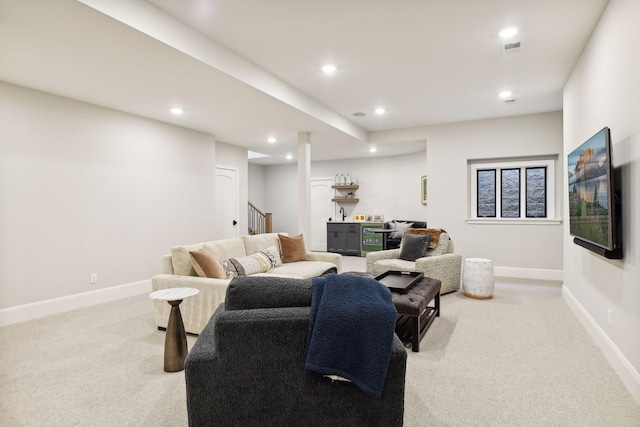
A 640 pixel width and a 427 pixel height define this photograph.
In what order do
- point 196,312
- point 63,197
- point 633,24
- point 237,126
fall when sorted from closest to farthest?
point 633,24
point 196,312
point 63,197
point 237,126

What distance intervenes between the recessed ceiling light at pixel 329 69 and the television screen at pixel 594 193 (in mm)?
2512

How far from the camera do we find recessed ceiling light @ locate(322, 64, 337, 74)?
396cm

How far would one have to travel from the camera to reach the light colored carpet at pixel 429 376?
2.09 m

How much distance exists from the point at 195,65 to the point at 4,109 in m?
2.21

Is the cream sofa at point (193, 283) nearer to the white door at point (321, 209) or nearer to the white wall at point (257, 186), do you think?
the white door at point (321, 209)

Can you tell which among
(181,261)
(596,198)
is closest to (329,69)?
(181,261)

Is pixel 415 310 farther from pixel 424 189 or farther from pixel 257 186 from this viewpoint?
pixel 257 186

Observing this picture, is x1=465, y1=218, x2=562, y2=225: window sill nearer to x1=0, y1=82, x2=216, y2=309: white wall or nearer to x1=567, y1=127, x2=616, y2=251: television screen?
x1=567, y1=127, x2=616, y2=251: television screen

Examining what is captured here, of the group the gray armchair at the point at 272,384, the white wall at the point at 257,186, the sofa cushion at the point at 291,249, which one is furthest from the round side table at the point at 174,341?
the white wall at the point at 257,186

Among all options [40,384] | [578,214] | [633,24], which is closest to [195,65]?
[40,384]

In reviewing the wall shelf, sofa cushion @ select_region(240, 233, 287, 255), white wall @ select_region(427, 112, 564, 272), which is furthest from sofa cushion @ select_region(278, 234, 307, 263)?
the wall shelf

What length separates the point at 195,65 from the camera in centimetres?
331

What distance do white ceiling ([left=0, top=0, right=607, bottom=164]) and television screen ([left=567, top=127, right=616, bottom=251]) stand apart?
113 centimetres

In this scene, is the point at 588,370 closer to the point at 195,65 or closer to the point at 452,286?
the point at 452,286
